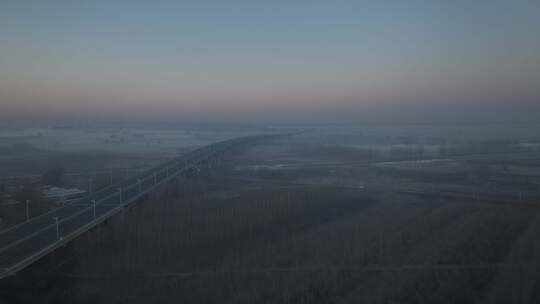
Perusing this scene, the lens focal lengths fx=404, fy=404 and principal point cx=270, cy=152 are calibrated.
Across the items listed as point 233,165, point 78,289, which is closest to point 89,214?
point 78,289

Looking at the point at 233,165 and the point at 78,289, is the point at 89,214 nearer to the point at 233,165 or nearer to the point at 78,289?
the point at 78,289

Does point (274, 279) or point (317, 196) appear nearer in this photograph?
point (274, 279)

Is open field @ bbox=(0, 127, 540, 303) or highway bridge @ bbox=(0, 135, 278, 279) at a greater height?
highway bridge @ bbox=(0, 135, 278, 279)

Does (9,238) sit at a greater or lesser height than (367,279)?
greater

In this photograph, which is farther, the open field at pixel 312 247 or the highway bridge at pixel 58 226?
the highway bridge at pixel 58 226

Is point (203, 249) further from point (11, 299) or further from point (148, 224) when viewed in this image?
point (11, 299)

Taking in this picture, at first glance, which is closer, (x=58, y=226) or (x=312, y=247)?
(x=58, y=226)

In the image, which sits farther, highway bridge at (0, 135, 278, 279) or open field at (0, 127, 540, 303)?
highway bridge at (0, 135, 278, 279)

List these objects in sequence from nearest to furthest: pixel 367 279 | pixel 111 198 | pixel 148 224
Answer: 1. pixel 367 279
2. pixel 148 224
3. pixel 111 198

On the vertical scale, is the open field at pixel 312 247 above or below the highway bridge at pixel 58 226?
below

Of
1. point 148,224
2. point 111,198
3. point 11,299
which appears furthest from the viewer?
point 111,198

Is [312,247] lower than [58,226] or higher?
lower
